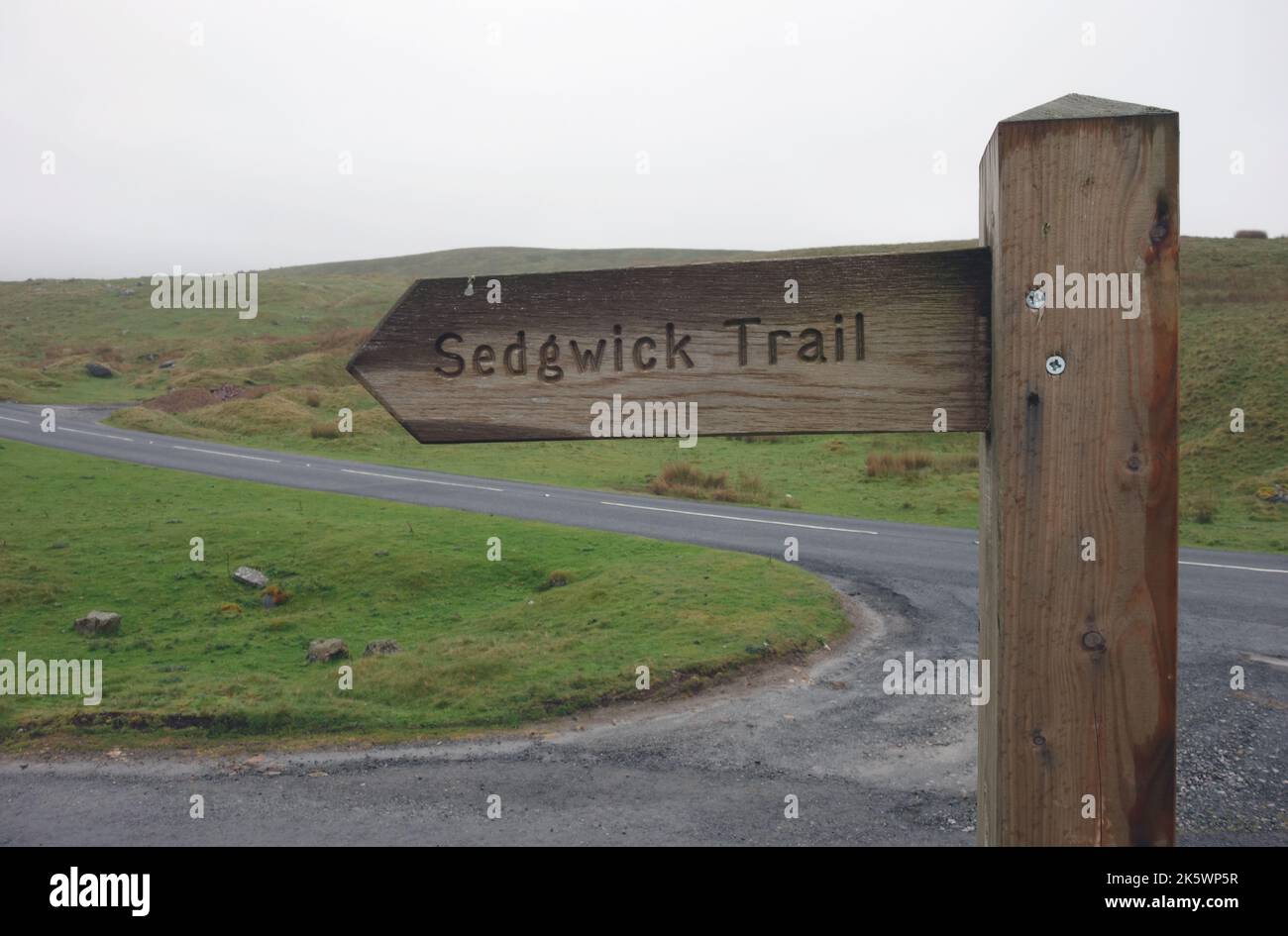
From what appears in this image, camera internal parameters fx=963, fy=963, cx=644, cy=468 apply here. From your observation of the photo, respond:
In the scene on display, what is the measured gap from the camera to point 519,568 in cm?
1234

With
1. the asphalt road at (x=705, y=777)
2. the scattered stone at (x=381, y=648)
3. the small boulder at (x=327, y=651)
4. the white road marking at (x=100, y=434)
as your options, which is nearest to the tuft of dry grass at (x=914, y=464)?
the asphalt road at (x=705, y=777)

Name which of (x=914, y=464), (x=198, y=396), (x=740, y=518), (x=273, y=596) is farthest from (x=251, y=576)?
(x=198, y=396)

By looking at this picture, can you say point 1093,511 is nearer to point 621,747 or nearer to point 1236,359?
point 621,747

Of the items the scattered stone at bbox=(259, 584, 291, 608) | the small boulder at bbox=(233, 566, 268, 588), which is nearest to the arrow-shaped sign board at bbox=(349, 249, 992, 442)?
the scattered stone at bbox=(259, 584, 291, 608)

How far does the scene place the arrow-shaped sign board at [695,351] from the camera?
6.23 feet

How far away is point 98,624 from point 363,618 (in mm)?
2610

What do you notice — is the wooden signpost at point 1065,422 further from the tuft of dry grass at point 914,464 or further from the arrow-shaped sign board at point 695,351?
the tuft of dry grass at point 914,464

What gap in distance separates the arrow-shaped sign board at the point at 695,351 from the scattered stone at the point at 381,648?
7.29 metres

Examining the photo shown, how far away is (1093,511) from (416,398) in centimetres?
137

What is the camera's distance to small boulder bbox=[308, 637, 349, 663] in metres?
8.96

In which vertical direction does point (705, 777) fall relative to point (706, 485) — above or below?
below

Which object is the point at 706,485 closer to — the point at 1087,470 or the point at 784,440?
the point at 784,440

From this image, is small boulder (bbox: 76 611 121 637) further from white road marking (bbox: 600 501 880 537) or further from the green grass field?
white road marking (bbox: 600 501 880 537)

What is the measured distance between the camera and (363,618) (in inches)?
415
